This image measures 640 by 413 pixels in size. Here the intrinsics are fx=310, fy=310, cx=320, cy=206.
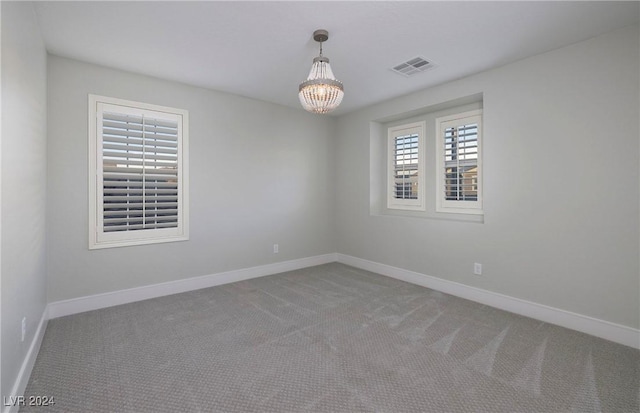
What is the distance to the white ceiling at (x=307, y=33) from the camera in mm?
2332

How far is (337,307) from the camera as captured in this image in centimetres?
342

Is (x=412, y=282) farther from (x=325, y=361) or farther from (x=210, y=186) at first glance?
(x=210, y=186)

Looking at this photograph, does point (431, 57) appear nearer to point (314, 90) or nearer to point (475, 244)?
point (314, 90)

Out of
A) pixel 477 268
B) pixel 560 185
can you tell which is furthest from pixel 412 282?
pixel 560 185

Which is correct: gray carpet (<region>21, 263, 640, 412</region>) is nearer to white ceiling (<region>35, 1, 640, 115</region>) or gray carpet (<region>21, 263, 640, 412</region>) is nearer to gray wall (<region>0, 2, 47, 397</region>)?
gray wall (<region>0, 2, 47, 397</region>)

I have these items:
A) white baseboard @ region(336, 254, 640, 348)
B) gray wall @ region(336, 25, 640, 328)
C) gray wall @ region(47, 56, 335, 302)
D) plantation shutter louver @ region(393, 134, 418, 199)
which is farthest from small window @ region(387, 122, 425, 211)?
gray wall @ region(47, 56, 335, 302)

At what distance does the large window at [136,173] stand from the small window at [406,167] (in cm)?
304

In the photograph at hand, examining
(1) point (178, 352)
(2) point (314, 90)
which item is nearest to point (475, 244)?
(2) point (314, 90)

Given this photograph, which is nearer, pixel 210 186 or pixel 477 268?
pixel 477 268

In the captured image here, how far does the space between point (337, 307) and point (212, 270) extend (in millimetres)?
1840

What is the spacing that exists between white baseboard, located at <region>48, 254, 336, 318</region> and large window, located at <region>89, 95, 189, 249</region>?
1.83ft

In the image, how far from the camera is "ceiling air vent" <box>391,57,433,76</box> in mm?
3242

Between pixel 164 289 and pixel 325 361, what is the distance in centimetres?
243

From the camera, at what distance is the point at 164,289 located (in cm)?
378
